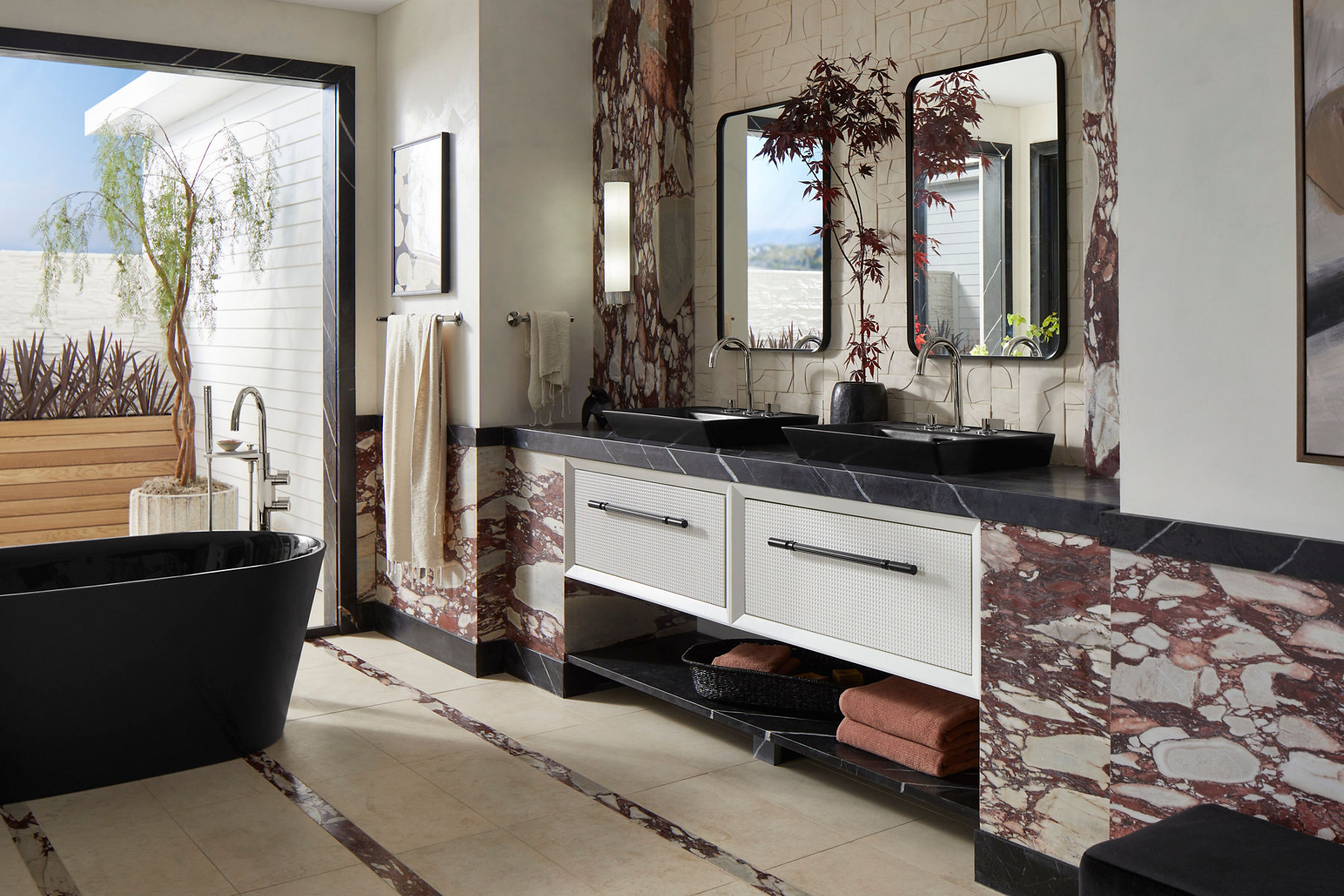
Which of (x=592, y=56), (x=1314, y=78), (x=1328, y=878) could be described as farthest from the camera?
(x=592, y=56)

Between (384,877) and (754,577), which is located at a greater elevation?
(754,577)

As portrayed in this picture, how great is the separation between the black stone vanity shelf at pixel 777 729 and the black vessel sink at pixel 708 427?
77 centimetres

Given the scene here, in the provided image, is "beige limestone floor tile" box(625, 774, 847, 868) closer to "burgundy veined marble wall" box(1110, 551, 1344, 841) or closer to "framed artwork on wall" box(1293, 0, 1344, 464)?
"burgundy veined marble wall" box(1110, 551, 1344, 841)

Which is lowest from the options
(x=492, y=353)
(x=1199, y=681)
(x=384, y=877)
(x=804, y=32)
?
(x=384, y=877)

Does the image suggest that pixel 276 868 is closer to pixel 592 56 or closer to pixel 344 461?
pixel 344 461

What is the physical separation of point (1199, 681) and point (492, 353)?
2.79m

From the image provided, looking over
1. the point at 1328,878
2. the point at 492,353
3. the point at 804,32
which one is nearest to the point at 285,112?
the point at 492,353

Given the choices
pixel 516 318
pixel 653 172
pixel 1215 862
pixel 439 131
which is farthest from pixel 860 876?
pixel 439 131

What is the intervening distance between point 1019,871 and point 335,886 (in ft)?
4.99

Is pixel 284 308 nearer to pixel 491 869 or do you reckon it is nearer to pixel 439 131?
pixel 439 131

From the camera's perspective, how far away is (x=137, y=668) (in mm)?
3115

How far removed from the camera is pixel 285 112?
5289mm

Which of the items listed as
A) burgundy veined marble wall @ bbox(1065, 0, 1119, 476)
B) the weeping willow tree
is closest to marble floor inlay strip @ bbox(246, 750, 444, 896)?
burgundy veined marble wall @ bbox(1065, 0, 1119, 476)

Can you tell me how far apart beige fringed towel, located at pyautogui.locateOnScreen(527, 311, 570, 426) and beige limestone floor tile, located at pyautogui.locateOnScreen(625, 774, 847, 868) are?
1629mm
